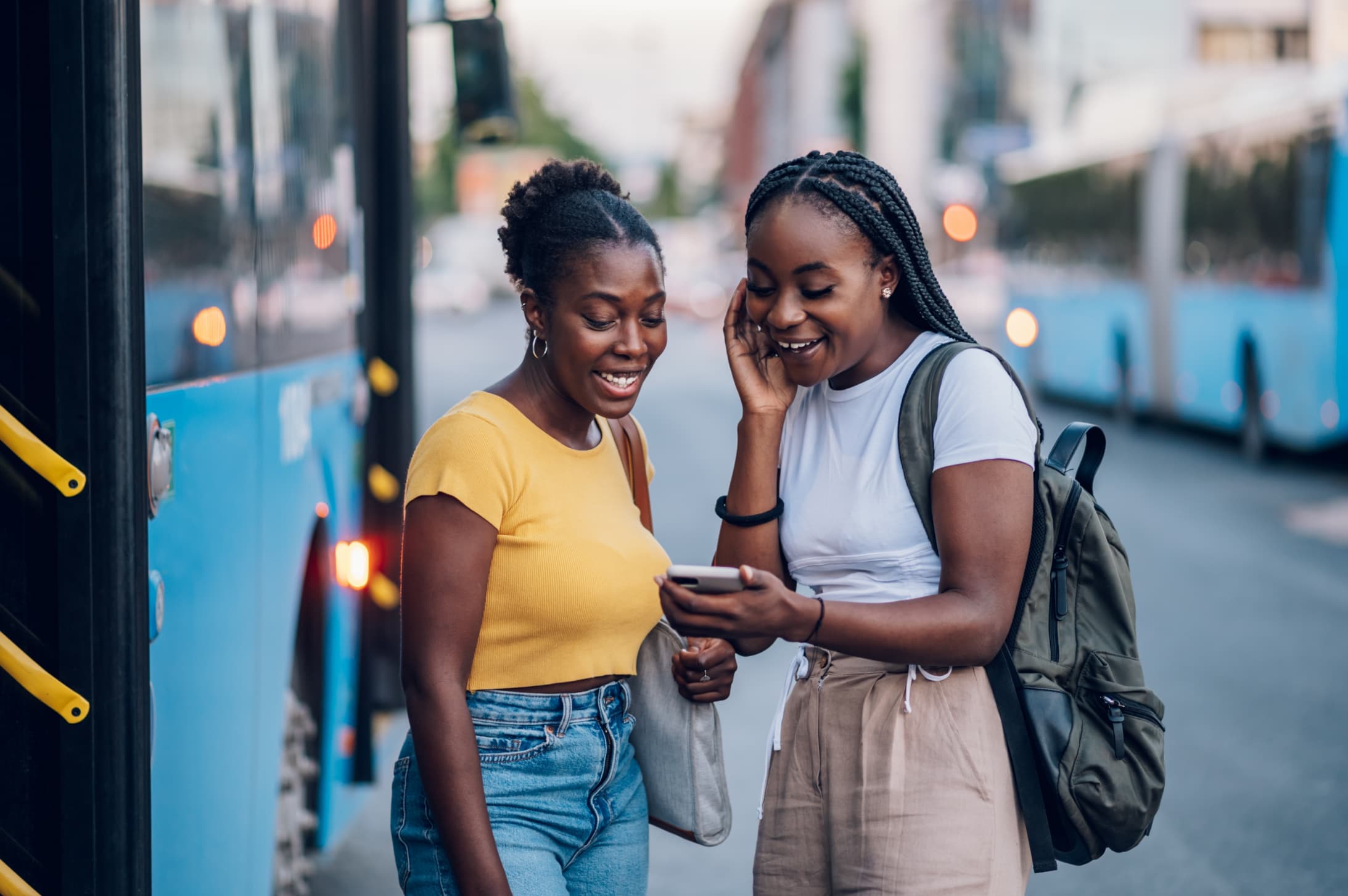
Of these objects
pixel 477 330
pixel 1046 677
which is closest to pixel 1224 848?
pixel 1046 677

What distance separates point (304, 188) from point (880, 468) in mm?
2279

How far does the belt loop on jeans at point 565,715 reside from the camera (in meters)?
2.45

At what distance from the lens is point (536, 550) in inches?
95.2

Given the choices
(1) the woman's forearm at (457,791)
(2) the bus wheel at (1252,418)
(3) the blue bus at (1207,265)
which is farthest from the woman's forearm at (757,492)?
(2) the bus wheel at (1252,418)

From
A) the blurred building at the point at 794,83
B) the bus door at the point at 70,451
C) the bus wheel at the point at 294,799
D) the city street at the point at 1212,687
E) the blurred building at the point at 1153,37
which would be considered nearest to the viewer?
the bus door at the point at 70,451

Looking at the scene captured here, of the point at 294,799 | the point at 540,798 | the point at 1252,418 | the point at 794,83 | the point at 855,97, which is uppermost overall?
the point at 794,83

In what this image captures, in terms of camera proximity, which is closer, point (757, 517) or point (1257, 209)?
point (757, 517)

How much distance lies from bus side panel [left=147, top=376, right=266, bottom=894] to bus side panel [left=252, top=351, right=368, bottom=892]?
0.14 meters

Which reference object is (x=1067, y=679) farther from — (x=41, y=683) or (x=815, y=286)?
(x=41, y=683)

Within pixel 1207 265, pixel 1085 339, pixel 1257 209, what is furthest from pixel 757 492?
pixel 1085 339

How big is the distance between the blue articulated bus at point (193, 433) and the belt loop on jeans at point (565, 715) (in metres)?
0.61

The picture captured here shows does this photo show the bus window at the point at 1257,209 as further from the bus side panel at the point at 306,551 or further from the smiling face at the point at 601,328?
the smiling face at the point at 601,328

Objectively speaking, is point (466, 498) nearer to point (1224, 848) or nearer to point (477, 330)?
point (1224, 848)

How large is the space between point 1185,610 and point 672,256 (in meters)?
64.9
